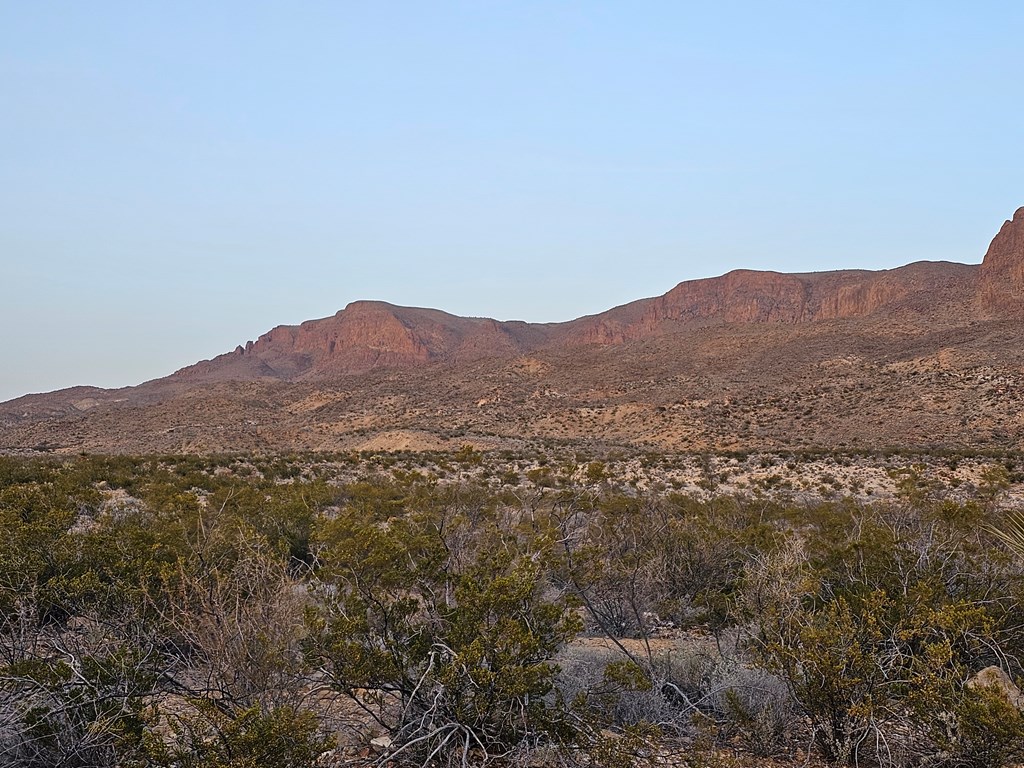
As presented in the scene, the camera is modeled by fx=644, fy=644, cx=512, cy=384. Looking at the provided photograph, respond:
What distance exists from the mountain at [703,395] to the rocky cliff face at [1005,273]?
0.73 feet

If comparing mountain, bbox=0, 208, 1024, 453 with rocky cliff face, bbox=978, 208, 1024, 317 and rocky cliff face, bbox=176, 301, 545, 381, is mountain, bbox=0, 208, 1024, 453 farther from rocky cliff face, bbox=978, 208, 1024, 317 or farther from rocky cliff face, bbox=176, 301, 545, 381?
rocky cliff face, bbox=176, 301, 545, 381

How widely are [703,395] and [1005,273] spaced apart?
156 ft

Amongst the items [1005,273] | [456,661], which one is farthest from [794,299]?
[456,661]

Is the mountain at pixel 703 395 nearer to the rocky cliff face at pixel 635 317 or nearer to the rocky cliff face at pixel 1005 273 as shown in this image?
the rocky cliff face at pixel 1005 273

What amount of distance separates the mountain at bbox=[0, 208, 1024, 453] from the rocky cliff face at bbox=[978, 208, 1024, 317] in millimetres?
223

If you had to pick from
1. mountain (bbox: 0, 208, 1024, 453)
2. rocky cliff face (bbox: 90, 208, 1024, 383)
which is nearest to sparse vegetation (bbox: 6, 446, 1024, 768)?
mountain (bbox: 0, 208, 1024, 453)

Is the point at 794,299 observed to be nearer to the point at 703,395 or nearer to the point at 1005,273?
the point at 1005,273

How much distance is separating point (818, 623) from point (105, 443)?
60.3 meters

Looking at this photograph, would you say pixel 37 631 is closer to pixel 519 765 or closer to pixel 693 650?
pixel 519 765

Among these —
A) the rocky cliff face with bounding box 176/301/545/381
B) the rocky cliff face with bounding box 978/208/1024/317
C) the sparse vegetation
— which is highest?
the rocky cliff face with bounding box 176/301/545/381

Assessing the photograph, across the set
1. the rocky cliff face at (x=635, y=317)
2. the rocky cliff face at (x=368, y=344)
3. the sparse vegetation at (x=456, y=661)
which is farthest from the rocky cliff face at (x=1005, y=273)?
the rocky cliff face at (x=368, y=344)

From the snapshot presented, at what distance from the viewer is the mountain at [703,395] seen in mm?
41188

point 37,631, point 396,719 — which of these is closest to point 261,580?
point 396,719

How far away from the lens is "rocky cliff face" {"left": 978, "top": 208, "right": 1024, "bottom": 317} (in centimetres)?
6712
